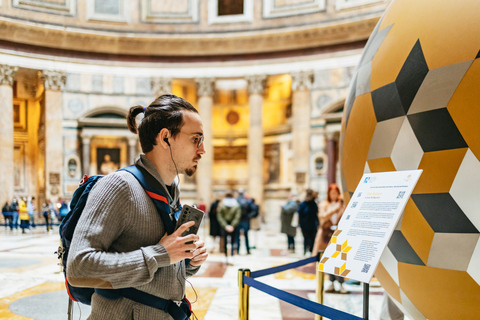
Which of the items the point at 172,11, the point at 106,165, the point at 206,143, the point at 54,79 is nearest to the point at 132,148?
the point at 106,165

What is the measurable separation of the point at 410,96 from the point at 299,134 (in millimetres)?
16976

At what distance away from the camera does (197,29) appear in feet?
64.8

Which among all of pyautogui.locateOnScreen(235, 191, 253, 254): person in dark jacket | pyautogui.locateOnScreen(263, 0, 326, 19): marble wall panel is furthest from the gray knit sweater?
pyautogui.locateOnScreen(263, 0, 326, 19): marble wall panel

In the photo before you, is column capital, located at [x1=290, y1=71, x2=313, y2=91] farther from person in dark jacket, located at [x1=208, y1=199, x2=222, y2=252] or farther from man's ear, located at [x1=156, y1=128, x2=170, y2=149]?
man's ear, located at [x1=156, y1=128, x2=170, y2=149]

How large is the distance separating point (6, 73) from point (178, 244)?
2033cm

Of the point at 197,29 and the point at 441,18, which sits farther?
the point at 197,29

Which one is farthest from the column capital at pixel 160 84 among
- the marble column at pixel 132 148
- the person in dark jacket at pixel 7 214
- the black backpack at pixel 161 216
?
the black backpack at pixel 161 216

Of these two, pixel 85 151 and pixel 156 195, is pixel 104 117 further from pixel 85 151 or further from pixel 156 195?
pixel 156 195

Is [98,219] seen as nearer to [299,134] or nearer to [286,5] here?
[299,134]

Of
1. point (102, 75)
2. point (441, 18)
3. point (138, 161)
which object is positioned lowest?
point (138, 161)

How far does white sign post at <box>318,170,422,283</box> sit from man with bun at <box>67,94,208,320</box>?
0.70 m

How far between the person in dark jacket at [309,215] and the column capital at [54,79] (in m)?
15.8

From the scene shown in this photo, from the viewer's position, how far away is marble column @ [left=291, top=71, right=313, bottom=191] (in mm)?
18312

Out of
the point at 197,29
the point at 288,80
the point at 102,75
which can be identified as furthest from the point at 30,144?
the point at 288,80
